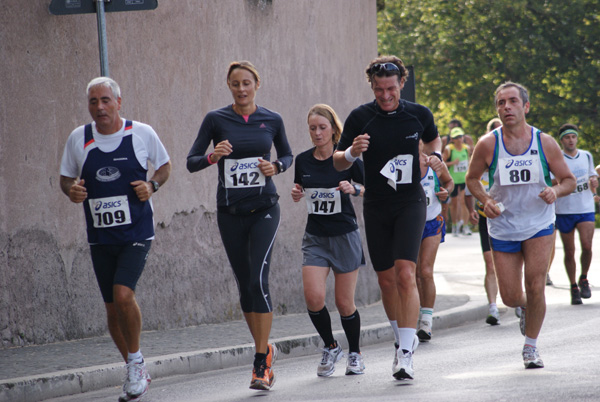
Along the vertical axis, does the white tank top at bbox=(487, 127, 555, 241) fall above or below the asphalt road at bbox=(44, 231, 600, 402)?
above

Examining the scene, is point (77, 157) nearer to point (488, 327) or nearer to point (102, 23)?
point (102, 23)

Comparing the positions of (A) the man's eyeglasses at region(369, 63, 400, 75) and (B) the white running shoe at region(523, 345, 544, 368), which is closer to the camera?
(A) the man's eyeglasses at region(369, 63, 400, 75)

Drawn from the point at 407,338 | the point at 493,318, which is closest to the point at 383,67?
the point at 407,338

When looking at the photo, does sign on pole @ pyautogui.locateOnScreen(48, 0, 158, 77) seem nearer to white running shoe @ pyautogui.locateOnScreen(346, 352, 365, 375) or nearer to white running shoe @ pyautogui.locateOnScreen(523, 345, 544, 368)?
white running shoe @ pyautogui.locateOnScreen(346, 352, 365, 375)

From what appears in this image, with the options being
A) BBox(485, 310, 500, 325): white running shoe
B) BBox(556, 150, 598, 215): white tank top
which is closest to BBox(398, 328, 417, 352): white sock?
BBox(485, 310, 500, 325): white running shoe

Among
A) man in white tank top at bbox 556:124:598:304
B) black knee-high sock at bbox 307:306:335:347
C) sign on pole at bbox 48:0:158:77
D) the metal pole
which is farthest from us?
man in white tank top at bbox 556:124:598:304

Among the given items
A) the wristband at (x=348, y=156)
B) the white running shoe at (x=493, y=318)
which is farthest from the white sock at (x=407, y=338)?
the white running shoe at (x=493, y=318)

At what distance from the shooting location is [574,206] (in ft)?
43.5

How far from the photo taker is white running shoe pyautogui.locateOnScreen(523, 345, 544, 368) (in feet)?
24.6

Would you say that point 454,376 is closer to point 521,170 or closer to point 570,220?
point 521,170

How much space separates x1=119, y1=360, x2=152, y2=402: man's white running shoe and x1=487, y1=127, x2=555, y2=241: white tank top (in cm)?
271

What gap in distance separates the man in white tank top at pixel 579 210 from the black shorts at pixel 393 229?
617 centimetres

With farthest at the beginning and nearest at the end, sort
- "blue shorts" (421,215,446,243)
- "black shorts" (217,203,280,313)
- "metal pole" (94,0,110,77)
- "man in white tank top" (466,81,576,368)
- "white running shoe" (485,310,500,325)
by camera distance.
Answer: "white running shoe" (485,310,500,325), "blue shorts" (421,215,446,243), "metal pole" (94,0,110,77), "man in white tank top" (466,81,576,368), "black shorts" (217,203,280,313)

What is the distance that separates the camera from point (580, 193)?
521 inches
